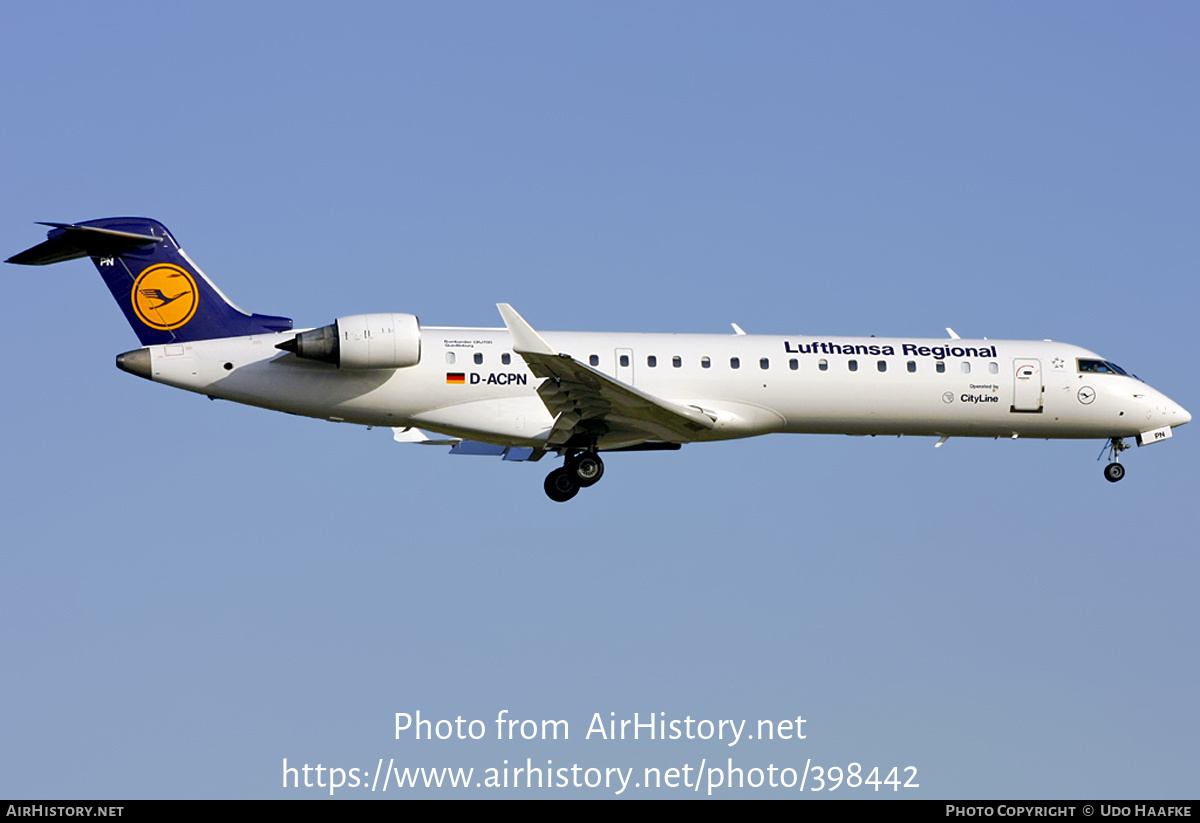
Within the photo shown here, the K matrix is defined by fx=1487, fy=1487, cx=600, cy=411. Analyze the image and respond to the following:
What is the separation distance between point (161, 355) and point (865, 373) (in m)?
12.0

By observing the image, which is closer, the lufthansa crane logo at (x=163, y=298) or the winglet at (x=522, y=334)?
the winglet at (x=522, y=334)

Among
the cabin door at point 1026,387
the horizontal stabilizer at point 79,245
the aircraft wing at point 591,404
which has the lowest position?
the aircraft wing at point 591,404

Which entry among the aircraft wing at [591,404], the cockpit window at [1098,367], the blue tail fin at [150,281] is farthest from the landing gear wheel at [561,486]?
the cockpit window at [1098,367]

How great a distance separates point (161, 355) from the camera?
2422cm

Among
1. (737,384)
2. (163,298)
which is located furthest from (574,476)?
(163,298)

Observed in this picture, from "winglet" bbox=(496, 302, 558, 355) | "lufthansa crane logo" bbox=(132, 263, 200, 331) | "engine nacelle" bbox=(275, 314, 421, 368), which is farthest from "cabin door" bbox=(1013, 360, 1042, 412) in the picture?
"lufthansa crane logo" bbox=(132, 263, 200, 331)

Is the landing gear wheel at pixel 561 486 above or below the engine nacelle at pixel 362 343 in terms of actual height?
below

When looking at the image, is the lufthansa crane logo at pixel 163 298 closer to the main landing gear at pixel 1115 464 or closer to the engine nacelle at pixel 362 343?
the engine nacelle at pixel 362 343

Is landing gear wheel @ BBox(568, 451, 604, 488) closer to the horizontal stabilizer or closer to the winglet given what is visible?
the winglet

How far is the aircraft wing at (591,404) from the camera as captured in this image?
22.5m

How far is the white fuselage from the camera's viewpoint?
24438mm
